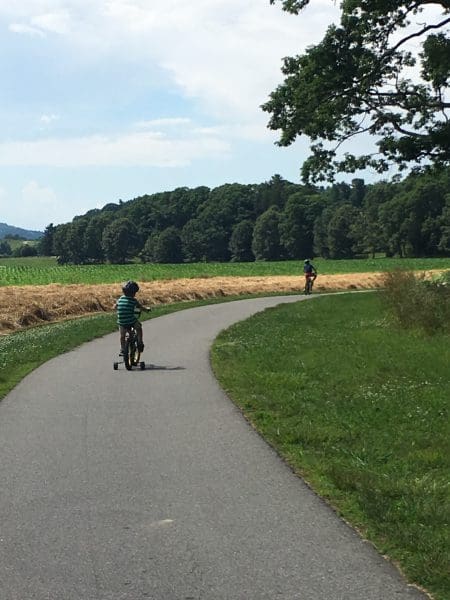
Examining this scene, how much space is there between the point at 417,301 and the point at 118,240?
458 ft

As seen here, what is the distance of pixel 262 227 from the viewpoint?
13938 centimetres

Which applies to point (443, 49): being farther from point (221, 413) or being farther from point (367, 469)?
point (367, 469)

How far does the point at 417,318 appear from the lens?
1700 centimetres

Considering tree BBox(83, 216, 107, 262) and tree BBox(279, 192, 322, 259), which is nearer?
tree BBox(279, 192, 322, 259)

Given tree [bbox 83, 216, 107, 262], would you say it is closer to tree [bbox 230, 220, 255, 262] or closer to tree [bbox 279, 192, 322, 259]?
tree [bbox 230, 220, 255, 262]

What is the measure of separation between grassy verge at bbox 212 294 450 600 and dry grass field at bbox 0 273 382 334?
21.9 ft

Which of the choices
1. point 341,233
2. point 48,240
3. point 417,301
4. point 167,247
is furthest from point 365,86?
point 48,240

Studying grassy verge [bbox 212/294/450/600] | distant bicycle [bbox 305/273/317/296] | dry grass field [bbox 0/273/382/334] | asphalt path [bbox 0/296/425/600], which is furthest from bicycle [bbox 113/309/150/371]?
distant bicycle [bbox 305/273/317/296]

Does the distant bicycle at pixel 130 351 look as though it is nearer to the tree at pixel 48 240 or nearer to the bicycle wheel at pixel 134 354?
the bicycle wheel at pixel 134 354

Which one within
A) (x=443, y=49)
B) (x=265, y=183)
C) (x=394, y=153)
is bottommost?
(x=394, y=153)

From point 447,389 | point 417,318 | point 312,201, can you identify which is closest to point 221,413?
point 447,389

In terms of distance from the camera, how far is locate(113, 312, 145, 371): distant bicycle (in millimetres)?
13539

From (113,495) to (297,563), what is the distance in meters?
2.02

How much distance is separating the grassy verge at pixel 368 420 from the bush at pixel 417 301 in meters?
0.49
